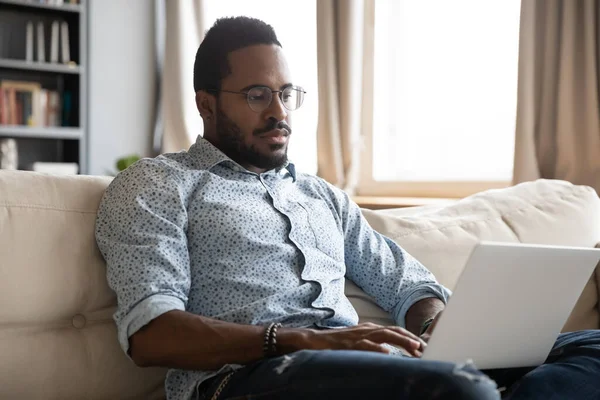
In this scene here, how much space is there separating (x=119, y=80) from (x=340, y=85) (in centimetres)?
162

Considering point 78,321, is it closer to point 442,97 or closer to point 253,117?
point 253,117

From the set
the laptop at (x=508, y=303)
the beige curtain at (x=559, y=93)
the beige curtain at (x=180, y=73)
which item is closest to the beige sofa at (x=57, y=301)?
the laptop at (x=508, y=303)

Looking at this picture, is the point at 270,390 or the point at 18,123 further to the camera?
the point at 18,123

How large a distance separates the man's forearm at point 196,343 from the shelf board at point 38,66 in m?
3.44

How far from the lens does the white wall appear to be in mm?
4496

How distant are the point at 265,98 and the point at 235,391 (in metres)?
0.72

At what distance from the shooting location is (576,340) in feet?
4.68

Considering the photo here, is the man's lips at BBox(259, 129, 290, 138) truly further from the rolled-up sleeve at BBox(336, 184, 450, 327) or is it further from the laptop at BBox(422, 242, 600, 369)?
the laptop at BBox(422, 242, 600, 369)

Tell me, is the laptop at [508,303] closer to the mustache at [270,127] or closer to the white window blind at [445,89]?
the mustache at [270,127]

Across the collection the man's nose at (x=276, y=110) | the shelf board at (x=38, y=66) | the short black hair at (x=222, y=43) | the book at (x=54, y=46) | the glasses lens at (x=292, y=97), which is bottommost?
the man's nose at (x=276, y=110)

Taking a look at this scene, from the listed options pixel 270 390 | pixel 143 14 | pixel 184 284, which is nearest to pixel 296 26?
pixel 143 14

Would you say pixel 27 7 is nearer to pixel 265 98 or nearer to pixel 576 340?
pixel 265 98

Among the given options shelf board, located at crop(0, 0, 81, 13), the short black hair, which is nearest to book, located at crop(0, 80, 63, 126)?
shelf board, located at crop(0, 0, 81, 13)

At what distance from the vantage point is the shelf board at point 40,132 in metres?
4.25
